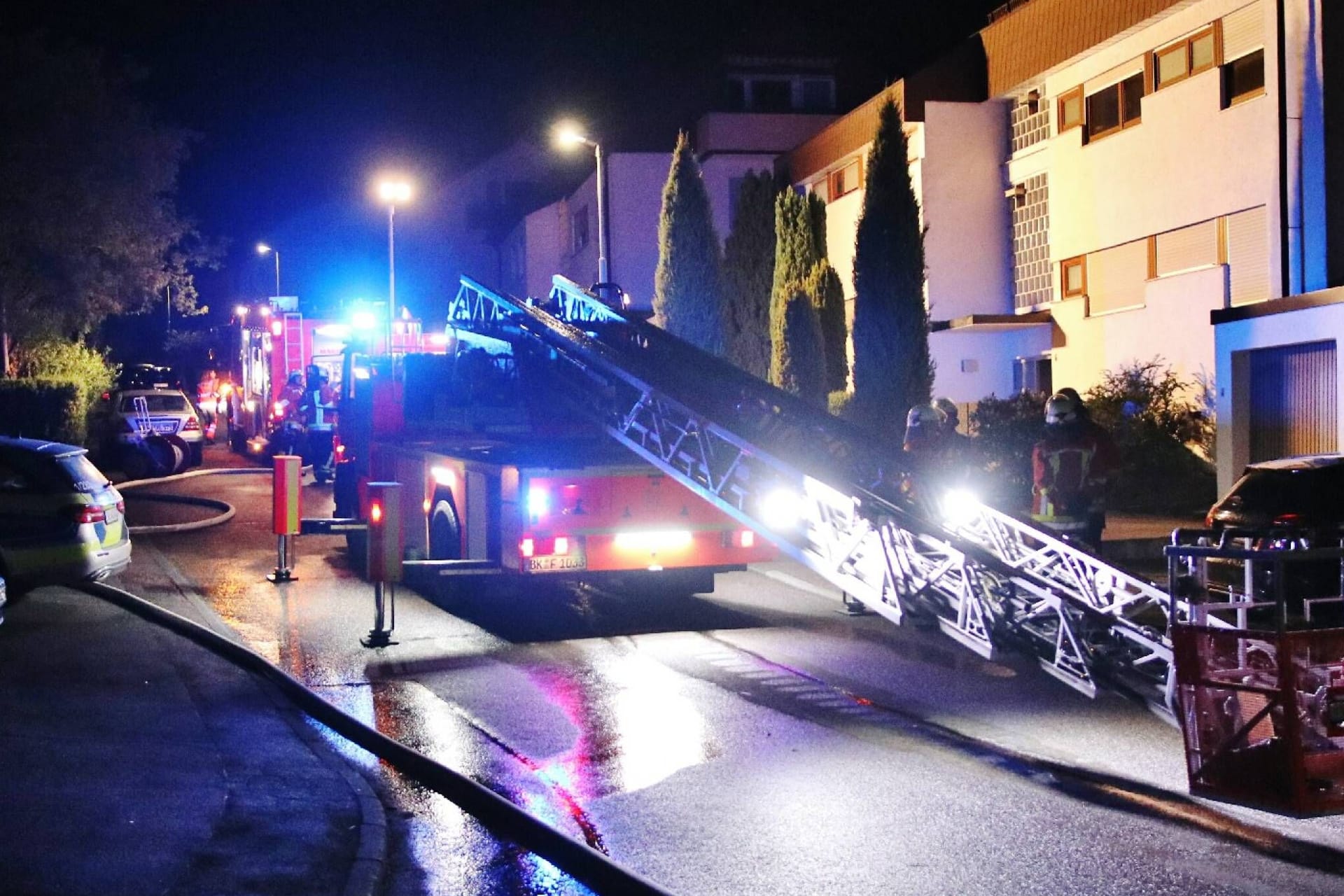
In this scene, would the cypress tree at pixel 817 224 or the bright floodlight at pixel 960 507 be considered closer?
the bright floodlight at pixel 960 507

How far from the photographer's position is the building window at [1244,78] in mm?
20797

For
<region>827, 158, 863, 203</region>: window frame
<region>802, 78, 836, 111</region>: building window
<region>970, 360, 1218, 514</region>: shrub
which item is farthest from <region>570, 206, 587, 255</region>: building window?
<region>970, 360, 1218, 514</region>: shrub

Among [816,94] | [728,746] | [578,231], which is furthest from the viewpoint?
[578,231]

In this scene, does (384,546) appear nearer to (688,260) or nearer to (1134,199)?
(1134,199)

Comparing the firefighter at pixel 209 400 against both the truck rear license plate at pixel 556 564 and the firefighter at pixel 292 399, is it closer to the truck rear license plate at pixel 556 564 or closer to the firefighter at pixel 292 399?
the firefighter at pixel 292 399

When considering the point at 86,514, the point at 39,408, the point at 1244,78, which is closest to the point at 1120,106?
the point at 1244,78

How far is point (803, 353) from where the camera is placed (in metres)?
28.0

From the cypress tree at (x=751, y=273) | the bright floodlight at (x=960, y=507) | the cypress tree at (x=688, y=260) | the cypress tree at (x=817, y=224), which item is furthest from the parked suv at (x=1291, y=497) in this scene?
the cypress tree at (x=751, y=273)

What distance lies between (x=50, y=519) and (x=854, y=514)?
626 centimetres

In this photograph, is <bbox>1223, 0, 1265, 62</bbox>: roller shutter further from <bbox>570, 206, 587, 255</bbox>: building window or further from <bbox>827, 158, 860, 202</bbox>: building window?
<bbox>570, 206, 587, 255</bbox>: building window

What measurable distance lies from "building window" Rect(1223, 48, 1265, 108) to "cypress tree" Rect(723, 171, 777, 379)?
43.7 ft

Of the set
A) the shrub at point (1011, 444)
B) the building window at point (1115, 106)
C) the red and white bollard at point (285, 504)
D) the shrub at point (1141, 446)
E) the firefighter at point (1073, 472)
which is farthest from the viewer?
the building window at point (1115, 106)

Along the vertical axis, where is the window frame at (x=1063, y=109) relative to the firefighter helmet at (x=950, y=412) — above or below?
above

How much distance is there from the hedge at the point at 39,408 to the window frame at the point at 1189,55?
20.4 meters
